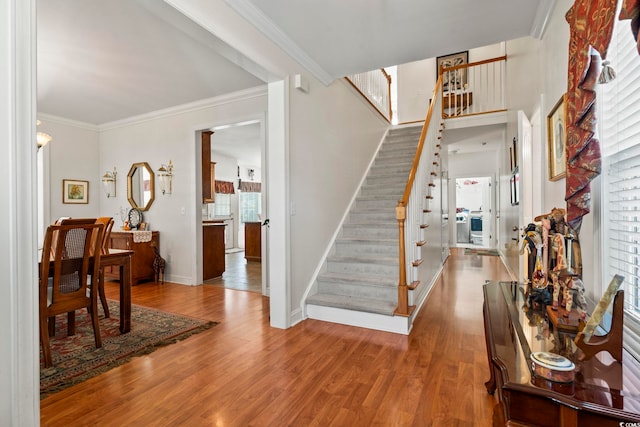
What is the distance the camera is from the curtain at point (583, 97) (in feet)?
3.83

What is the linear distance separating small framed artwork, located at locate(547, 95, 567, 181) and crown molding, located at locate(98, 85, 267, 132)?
10.2ft

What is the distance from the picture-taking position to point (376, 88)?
5.75 metres

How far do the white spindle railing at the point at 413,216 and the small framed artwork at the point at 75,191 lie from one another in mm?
5534

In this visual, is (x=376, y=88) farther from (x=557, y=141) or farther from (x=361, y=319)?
(x=361, y=319)

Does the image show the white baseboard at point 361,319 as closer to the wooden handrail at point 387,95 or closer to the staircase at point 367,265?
the staircase at point 367,265

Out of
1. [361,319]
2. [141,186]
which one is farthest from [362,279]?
[141,186]

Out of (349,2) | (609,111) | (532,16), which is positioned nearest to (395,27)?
(349,2)

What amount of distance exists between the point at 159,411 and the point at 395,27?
3212mm

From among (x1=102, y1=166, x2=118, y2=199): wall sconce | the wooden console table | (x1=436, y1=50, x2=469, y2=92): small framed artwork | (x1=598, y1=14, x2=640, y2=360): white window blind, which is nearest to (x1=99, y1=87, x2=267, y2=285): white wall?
A: (x1=102, y1=166, x2=118, y2=199): wall sconce

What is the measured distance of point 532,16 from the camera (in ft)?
8.04

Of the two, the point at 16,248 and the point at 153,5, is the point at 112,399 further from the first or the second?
the point at 153,5

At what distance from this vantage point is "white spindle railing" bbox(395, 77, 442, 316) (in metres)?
2.84

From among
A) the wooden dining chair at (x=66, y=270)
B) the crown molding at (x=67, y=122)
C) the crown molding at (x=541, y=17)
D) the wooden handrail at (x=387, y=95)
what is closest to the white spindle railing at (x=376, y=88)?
the wooden handrail at (x=387, y=95)

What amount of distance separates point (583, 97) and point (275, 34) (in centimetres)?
227
